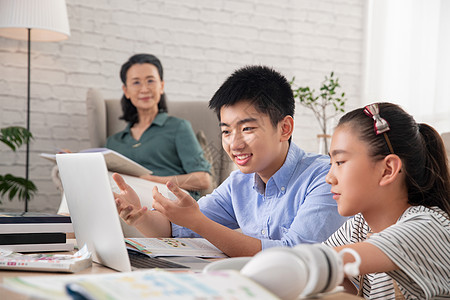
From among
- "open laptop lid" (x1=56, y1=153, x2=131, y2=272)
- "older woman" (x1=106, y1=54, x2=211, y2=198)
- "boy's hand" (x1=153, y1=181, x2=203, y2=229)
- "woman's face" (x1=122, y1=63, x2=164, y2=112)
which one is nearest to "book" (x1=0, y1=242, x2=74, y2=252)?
"open laptop lid" (x1=56, y1=153, x2=131, y2=272)

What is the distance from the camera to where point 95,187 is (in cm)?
90

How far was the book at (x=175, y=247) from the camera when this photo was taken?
111cm

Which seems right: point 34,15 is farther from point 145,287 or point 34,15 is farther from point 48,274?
point 145,287

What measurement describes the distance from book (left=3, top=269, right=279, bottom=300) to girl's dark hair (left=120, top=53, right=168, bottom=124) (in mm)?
2586

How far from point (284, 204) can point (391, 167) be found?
0.42 metres

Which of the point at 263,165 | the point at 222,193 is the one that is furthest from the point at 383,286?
the point at 222,193

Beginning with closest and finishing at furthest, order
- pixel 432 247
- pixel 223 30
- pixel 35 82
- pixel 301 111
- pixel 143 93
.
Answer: pixel 432 247 < pixel 143 93 < pixel 35 82 < pixel 223 30 < pixel 301 111

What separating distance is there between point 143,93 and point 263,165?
1.70m

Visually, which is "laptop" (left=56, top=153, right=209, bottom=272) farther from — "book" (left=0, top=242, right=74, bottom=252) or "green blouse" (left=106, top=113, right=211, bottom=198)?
"green blouse" (left=106, top=113, right=211, bottom=198)

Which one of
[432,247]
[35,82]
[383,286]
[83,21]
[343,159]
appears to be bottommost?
[383,286]

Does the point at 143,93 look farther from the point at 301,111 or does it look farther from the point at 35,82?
the point at 301,111

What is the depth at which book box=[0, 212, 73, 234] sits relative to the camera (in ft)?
3.74

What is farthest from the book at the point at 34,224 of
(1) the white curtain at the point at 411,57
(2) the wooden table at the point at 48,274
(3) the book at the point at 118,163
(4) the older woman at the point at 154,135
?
(1) the white curtain at the point at 411,57

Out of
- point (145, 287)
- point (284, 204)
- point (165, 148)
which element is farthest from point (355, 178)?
point (165, 148)
